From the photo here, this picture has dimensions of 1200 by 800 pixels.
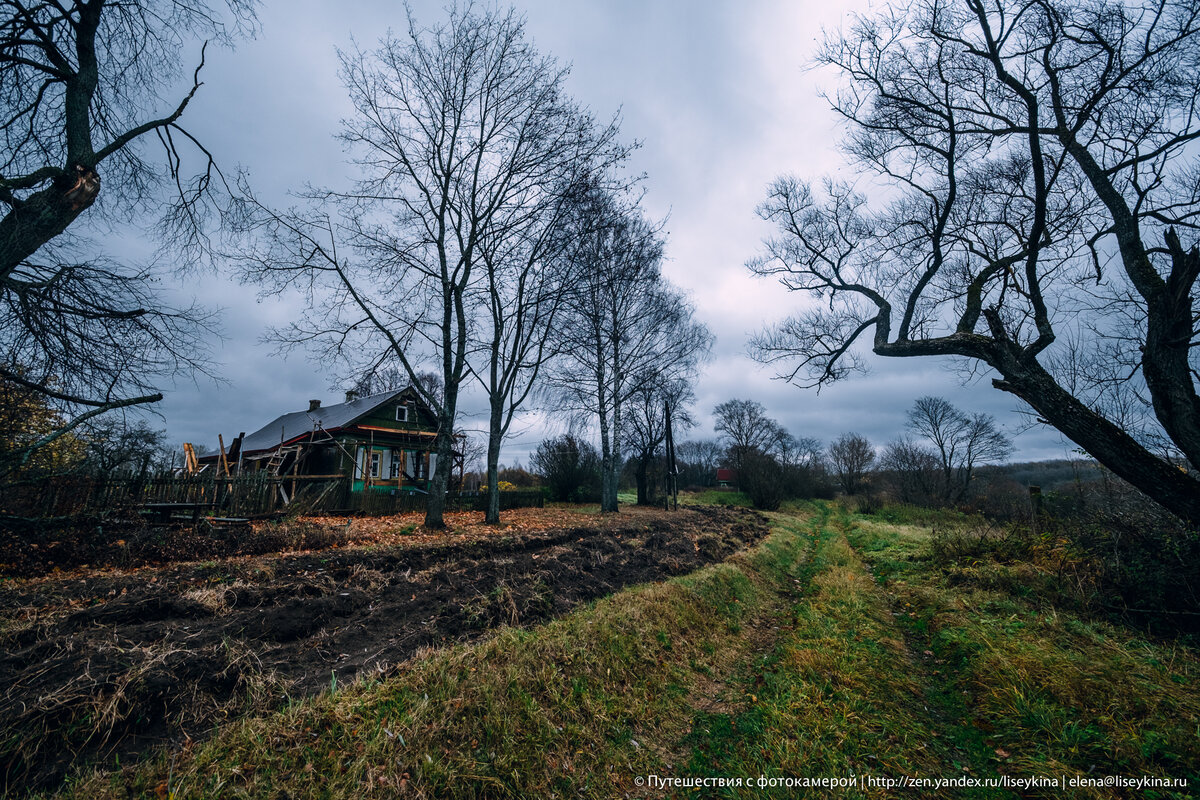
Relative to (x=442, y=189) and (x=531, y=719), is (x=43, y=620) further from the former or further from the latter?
(x=442, y=189)

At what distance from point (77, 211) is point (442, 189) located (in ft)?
27.5

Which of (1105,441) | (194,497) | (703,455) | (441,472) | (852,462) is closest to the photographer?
(1105,441)

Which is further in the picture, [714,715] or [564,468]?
[564,468]

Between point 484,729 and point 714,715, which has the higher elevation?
point 484,729

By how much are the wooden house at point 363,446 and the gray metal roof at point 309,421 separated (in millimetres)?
39

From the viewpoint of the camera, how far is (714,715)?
4000 mm

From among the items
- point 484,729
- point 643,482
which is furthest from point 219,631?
point 643,482

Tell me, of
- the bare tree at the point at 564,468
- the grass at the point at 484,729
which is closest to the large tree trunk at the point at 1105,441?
the grass at the point at 484,729

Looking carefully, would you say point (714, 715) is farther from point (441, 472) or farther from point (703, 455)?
point (703, 455)

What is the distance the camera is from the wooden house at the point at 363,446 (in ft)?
73.0

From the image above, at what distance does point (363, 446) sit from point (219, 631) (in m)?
21.6

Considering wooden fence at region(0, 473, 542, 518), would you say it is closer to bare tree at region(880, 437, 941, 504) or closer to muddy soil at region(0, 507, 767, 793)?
muddy soil at region(0, 507, 767, 793)

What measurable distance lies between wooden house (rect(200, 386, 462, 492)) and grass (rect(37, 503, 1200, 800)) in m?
19.3

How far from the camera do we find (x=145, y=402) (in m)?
5.96
